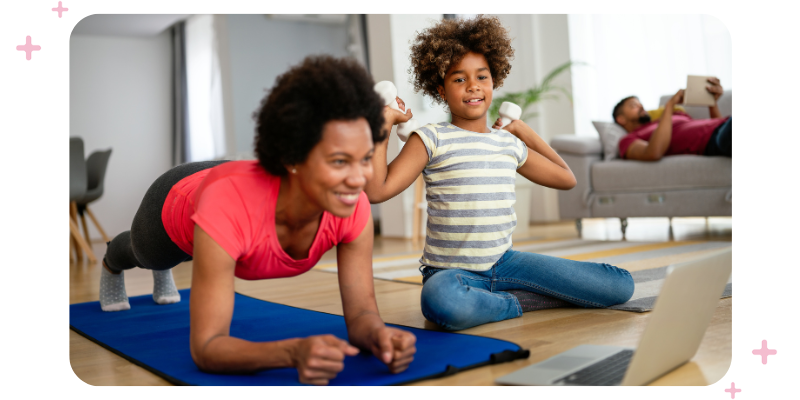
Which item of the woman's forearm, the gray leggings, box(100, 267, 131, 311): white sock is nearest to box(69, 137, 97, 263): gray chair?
box(100, 267, 131, 311): white sock

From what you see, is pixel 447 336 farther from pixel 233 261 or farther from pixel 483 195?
pixel 233 261

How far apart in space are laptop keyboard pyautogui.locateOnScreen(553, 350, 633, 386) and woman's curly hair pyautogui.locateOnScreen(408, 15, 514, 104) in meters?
0.78

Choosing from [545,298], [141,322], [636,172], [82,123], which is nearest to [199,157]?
[82,123]

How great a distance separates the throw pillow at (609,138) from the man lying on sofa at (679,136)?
59 millimetres

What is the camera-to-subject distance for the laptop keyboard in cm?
97

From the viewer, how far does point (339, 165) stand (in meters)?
0.99

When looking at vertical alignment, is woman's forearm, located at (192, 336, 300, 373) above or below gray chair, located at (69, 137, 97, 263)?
below

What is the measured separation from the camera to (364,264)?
1.22m

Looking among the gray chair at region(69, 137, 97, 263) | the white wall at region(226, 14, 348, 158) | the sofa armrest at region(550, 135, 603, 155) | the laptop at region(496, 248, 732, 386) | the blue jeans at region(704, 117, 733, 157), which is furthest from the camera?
the white wall at region(226, 14, 348, 158)

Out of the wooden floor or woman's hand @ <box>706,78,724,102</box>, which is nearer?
the wooden floor

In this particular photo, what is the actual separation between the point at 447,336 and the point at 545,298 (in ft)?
1.32

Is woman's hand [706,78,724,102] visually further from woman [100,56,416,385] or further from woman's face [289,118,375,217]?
woman's face [289,118,375,217]

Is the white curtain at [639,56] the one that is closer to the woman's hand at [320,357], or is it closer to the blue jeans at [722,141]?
the blue jeans at [722,141]

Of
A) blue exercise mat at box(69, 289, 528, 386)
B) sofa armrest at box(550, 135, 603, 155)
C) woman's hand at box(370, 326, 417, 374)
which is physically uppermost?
sofa armrest at box(550, 135, 603, 155)
